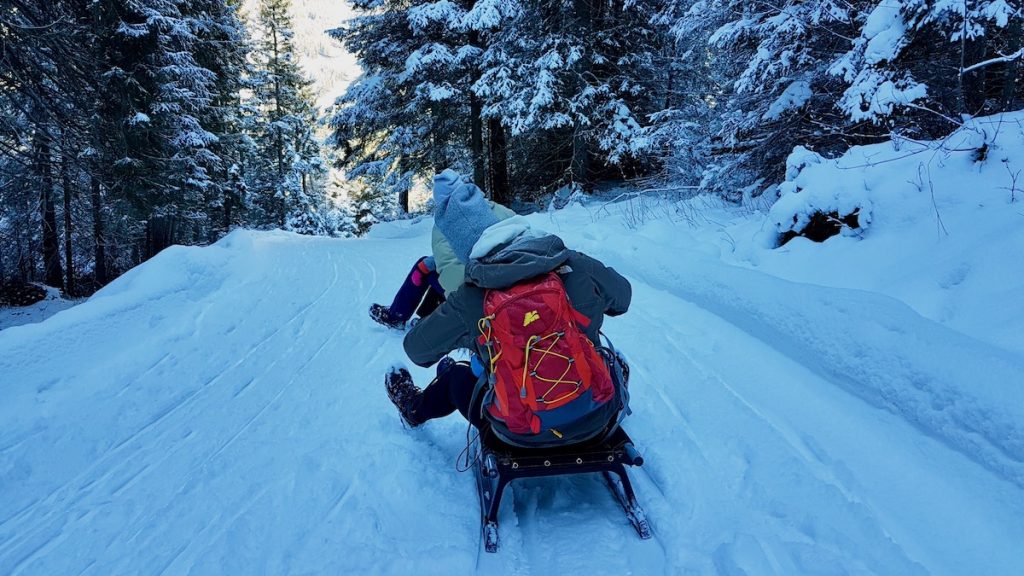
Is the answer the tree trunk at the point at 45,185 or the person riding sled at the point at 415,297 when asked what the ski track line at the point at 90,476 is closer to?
the person riding sled at the point at 415,297

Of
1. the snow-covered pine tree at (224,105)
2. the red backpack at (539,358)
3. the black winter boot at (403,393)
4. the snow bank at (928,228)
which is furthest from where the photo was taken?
the snow-covered pine tree at (224,105)

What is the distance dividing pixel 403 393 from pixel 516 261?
144 centimetres

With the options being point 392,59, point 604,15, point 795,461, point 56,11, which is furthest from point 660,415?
point 392,59

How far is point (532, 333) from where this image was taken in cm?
194

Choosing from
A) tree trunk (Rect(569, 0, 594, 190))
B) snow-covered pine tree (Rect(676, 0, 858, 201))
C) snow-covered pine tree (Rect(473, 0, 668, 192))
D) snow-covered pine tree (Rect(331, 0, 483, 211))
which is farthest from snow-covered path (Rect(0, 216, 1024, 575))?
snow-covered pine tree (Rect(331, 0, 483, 211))

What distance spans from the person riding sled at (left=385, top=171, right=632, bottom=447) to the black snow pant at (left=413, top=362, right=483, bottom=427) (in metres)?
0.13

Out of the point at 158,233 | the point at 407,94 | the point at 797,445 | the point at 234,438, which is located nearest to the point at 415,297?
the point at 234,438

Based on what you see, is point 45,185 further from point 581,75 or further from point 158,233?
point 581,75

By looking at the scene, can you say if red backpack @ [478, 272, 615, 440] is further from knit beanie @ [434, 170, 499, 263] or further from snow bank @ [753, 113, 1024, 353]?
snow bank @ [753, 113, 1024, 353]

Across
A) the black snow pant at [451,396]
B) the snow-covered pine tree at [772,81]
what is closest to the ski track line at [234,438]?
the black snow pant at [451,396]

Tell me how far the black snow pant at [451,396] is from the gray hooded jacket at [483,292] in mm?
382

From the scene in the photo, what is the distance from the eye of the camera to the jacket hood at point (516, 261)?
1.94 m

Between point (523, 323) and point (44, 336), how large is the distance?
14.8ft

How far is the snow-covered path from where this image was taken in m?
2.04
